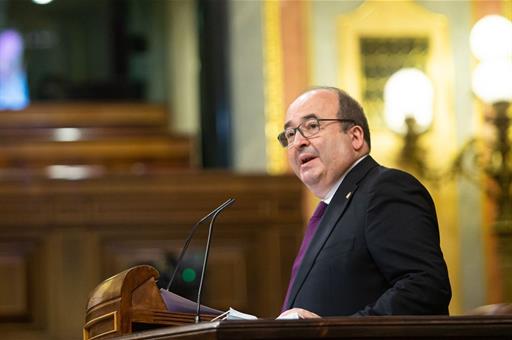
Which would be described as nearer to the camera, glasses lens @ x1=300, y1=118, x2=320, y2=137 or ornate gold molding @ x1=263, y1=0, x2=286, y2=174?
glasses lens @ x1=300, y1=118, x2=320, y2=137

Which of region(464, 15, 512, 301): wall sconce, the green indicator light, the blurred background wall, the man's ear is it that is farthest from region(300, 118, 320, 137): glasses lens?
the blurred background wall

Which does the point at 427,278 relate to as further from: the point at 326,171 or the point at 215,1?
the point at 215,1

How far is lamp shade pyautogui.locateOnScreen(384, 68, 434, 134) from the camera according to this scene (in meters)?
7.74

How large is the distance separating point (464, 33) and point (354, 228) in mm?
5025

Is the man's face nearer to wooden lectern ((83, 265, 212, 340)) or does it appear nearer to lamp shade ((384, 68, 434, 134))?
wooden lectern ((83, 265, 212, 340))

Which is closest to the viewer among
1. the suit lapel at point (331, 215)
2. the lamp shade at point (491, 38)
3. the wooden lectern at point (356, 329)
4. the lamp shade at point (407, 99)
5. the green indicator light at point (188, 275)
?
the wooden lectern at point (356, 329)

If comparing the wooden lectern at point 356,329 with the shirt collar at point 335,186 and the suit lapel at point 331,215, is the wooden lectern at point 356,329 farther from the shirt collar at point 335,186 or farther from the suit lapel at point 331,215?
the shirt collar at point 335,186

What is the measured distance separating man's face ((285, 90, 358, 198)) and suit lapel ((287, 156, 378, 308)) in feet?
0.16

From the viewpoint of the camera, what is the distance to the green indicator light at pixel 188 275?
631 centimetres

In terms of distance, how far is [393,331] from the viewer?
2.62 metres

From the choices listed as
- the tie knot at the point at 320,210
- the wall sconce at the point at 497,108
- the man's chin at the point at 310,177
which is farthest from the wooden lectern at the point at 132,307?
the wall sconce at the point at 497,108

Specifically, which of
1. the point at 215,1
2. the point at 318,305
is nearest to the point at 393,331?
the point at 318,305

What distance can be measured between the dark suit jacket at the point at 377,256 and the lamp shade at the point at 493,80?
13.6ft

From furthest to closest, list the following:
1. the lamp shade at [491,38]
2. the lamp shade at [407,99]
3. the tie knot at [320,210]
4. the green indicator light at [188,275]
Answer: the lamp shade at [407,99], the lamp shade at [491,38], the green indicator light at [188,275], the tie knot at [320,210]
